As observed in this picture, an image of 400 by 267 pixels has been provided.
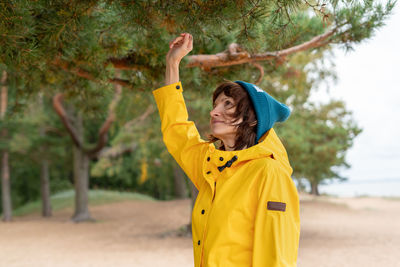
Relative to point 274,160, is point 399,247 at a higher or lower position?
lower

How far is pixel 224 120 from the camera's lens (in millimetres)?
1675

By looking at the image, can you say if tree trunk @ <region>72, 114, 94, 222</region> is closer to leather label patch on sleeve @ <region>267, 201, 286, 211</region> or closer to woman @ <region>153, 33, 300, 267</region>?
woman @ <region>153, 33, 300, 267</region>

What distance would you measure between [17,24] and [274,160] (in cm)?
146

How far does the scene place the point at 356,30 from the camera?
2.91m

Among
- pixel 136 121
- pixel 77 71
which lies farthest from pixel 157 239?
pixel 77 71

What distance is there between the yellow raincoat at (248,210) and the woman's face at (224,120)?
83mm

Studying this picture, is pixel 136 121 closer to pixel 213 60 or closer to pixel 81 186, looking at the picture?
pixel 81 186

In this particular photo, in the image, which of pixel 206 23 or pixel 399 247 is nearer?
pixel 206 23

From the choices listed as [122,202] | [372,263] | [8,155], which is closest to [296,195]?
[372,263]

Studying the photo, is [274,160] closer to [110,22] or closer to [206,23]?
[206,23]

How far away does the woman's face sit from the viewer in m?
1.66

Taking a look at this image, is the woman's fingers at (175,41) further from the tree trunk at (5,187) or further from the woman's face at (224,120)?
the tree trunk at (5,187)

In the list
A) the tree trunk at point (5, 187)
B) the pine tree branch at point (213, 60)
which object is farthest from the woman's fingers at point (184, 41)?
the tree trunk at point (5, 187)

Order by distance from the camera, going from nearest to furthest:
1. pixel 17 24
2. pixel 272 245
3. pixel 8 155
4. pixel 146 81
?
pixel 272 245
pixel 17 24
pixel 146 81
pixel 8 155
